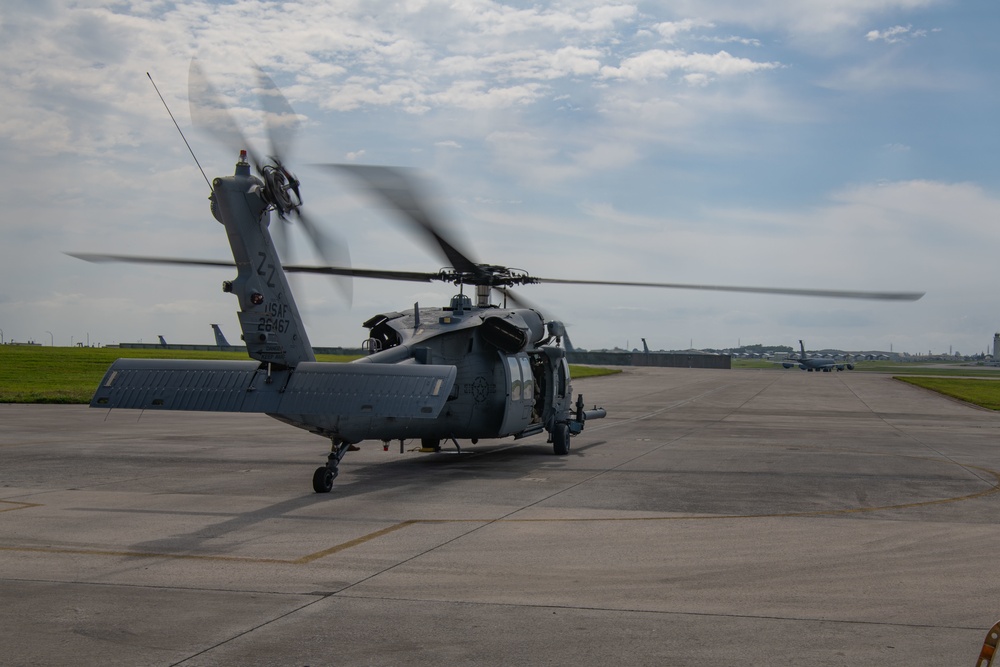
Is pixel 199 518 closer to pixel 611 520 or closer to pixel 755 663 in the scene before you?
pixel 611 520

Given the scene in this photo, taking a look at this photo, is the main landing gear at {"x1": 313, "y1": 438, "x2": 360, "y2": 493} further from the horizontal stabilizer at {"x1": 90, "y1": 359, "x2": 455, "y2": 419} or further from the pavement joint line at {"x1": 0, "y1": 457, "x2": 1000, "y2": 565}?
the pavement joint line at {"x1": 0, "y1": 457, "x2": 1000, "y2": 565}

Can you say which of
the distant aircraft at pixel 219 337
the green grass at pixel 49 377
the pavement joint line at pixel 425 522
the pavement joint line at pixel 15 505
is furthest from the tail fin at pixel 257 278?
the distant aircraft at pixel 219 337

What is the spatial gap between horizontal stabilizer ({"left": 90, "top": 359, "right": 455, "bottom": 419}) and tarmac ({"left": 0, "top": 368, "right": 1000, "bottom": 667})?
4.91 feet

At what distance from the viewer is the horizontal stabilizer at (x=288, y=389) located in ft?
44.8

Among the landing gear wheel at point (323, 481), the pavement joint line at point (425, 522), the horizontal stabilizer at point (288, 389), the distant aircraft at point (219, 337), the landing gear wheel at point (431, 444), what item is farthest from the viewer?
the distant aircraft at point (219, 337)

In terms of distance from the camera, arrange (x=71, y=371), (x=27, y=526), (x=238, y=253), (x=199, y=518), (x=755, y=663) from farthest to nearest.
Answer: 1. (x=71, y=371)
2. (x=238, y=253)
3. (x=199, y=518)
4. (x=27, y=526)
5. (x=755, y=663)

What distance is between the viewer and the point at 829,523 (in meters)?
12.6

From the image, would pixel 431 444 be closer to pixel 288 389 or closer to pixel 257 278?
pixel 288 389

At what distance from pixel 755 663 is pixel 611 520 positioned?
6124 millimetres

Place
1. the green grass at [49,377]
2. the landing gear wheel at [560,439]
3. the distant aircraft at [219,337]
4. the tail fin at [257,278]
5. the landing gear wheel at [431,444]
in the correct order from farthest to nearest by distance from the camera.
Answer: the distant aircraft at [219,337]
the green grass at [49,377]
the landing gear wheel at [560,439]
the landing gear wheel at [431,444]
the tail fin at [257,278]

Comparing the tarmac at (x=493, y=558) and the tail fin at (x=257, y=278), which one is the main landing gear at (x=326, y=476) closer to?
the tarmac at (x=493, y=558)

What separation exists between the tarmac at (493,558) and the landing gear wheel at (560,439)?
0.53m

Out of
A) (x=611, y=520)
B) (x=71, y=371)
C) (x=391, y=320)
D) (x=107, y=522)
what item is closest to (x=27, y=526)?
(x=107, y=522)

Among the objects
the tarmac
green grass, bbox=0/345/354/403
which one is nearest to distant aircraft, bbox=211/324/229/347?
green grass, bbox=0/345/354/403
